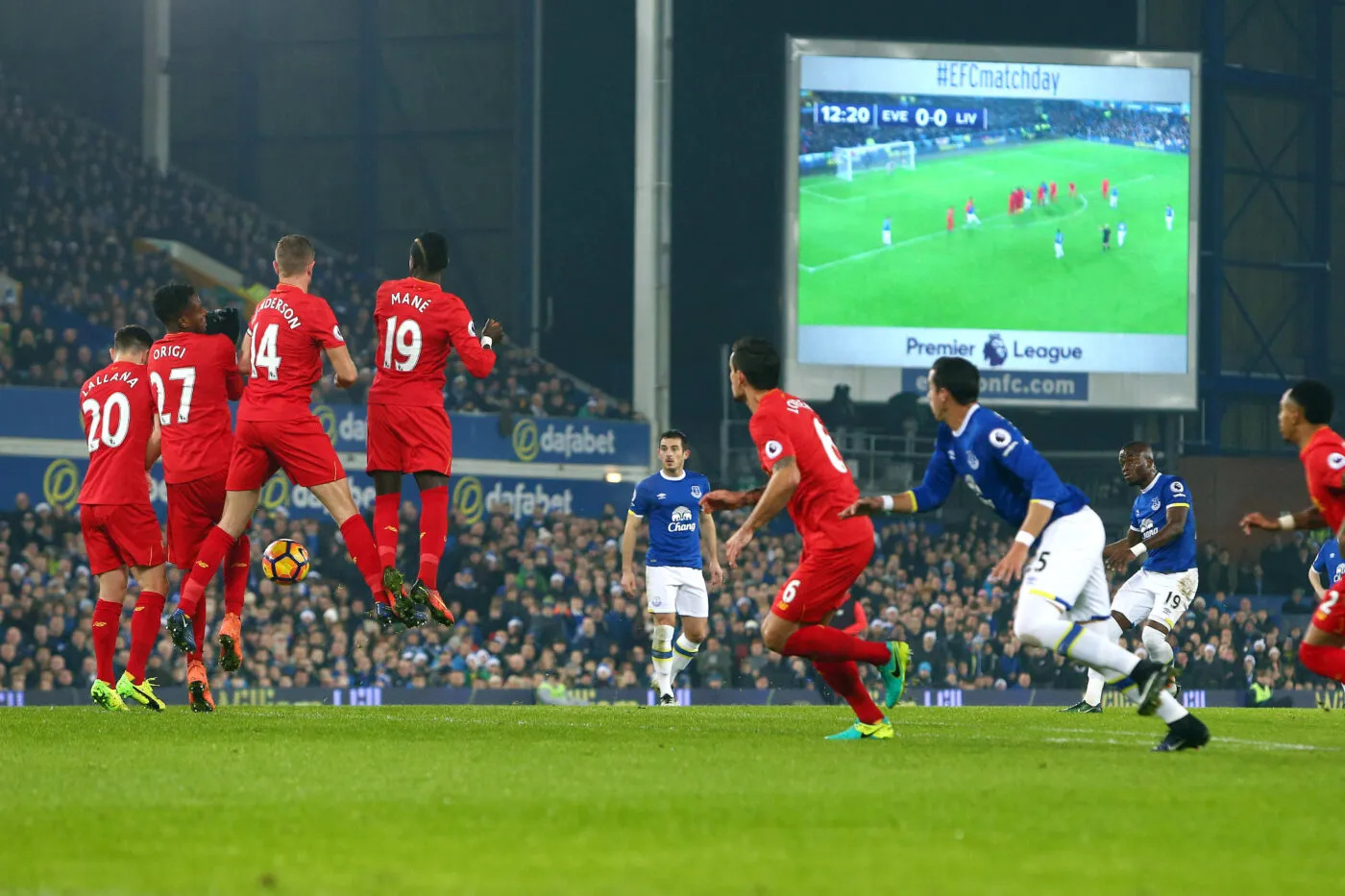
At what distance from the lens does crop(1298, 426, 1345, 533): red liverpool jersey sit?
10.9m

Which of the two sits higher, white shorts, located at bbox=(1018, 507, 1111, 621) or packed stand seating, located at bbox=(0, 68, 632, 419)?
packed stand seating, located at bbox=(0, 68, 632, 419)

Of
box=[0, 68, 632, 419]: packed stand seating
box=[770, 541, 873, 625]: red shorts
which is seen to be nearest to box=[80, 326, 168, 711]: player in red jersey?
box=[770, 541, 873, 625]: red shorts

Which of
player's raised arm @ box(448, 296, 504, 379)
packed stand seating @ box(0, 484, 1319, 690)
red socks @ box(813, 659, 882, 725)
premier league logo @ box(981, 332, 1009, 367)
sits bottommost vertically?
packed stand seating @ box(0, 484, 1319, 690)

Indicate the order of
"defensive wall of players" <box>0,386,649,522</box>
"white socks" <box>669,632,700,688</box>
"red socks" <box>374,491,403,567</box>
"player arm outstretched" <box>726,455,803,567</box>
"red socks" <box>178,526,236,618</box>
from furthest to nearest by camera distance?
"defensive wall of players" <box>0,386,649,522</box> < "white socks" <box>669,632,700,688</box> < "red socks" <box>374,491,403,567</box> < "red socks" <box>178,526,236,618</box> < "player arm outstretched" <box>726,455,803,567</box>

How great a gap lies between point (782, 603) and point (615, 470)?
23.9 metres

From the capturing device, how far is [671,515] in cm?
1898

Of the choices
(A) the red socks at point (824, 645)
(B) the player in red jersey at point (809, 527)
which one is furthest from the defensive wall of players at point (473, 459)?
(A) the red socks at point (824, 645)

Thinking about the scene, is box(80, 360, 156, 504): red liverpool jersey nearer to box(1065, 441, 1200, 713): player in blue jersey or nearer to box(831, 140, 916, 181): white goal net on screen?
box(1065, 441, 1200, 713): player in blue jersey

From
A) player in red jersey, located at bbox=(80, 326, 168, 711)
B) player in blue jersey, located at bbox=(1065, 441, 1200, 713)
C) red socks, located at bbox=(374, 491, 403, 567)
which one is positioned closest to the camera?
red socks, located at bbox=(374, 491, 403, 567)

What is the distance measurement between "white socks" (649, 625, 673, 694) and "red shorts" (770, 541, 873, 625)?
24.4ft

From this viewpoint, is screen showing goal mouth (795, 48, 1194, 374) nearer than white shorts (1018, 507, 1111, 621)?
No

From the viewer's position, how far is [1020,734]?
1248 centimetres

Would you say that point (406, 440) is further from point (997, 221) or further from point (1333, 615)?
point (997, 221)

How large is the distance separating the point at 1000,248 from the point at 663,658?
68.1 ft
